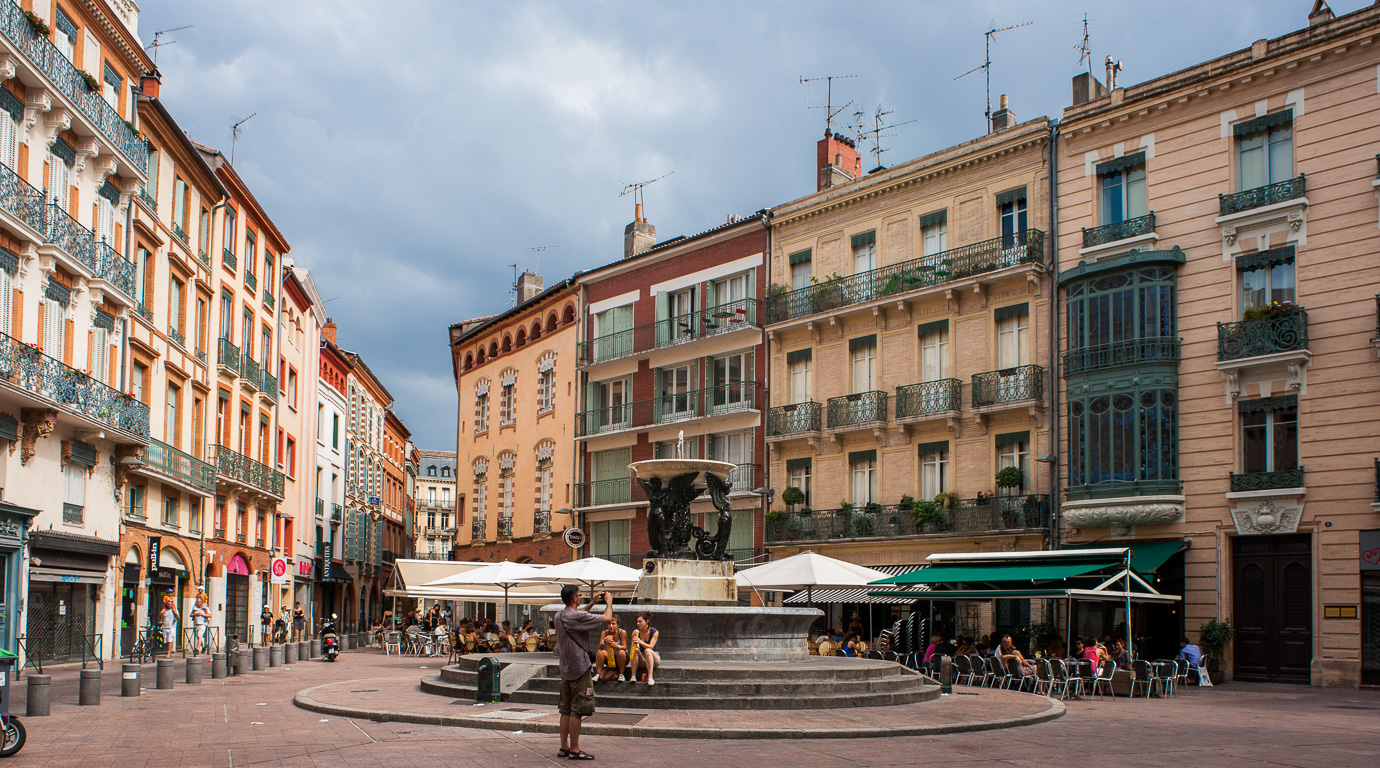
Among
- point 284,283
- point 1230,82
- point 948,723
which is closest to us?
point 948,723

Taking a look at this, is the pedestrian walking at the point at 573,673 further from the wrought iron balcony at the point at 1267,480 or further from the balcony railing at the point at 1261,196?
the balcony railing at the point at 1261,196

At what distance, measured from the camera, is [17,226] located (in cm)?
2247

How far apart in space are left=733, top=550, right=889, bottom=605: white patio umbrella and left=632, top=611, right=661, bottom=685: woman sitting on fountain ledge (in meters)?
7.91

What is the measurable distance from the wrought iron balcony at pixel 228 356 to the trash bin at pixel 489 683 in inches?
957

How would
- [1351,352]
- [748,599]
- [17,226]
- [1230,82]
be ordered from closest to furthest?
[17,226]
[1351,352]
[1230,82]
[748,599]

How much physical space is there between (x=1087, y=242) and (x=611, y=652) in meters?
18.0

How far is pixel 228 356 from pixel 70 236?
13085 mm

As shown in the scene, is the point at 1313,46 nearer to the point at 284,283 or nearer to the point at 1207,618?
Answer: the point at 1207,618

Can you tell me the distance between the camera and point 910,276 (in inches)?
1283

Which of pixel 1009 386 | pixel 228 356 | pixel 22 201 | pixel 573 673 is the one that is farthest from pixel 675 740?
pixel 228 356

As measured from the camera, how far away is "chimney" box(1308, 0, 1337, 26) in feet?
84.0

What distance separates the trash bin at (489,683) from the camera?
15.7 metres

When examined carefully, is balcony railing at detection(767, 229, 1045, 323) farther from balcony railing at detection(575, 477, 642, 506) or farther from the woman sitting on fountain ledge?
the woman sitting on fountain ledge


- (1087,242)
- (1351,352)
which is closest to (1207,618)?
(1351,352)
